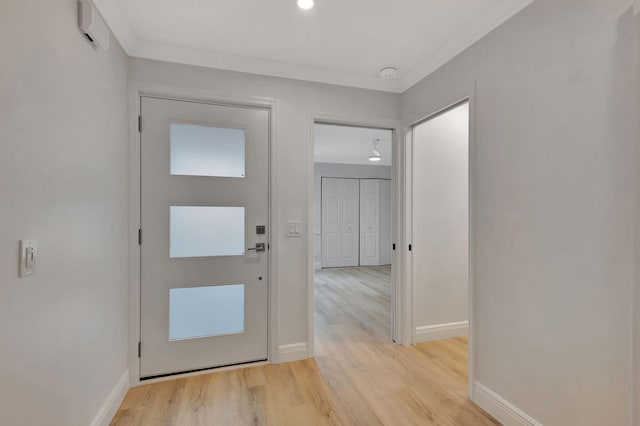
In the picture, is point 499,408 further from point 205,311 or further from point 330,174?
point 330,174

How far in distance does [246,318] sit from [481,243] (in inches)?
73.4

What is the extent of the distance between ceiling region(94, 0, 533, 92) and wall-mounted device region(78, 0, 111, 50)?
0.11 metres

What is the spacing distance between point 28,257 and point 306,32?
6.44 ft

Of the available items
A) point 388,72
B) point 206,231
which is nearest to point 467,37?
point 388,72

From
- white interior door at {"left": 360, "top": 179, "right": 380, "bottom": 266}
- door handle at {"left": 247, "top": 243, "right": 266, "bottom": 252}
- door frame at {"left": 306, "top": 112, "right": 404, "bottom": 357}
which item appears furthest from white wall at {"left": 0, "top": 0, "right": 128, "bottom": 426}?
white interior door at {"left": 360, "top": 179, "right": 380, "bottom": 266}

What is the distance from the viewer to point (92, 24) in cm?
149

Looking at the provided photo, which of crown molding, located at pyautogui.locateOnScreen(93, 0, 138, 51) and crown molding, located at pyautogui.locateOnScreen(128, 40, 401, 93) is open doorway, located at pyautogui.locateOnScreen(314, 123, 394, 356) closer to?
crown molding, located at pyautogui.locateOnScreen(128, 40, 401, 93)

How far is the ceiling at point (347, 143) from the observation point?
15.1ft

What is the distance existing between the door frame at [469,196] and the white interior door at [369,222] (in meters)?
4.51

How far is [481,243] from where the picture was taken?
78.2 inches

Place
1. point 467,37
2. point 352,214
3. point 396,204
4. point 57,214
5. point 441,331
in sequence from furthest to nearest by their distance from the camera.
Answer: point 352,214
point 441,331
point 396,204
point 467,37
point 57,214

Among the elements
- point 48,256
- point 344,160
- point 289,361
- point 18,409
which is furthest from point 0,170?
point 344,160

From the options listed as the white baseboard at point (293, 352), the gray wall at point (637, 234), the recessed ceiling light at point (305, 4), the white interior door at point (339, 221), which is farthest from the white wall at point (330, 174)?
the gray wall at point (637, 234)

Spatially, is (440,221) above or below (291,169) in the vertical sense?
below
